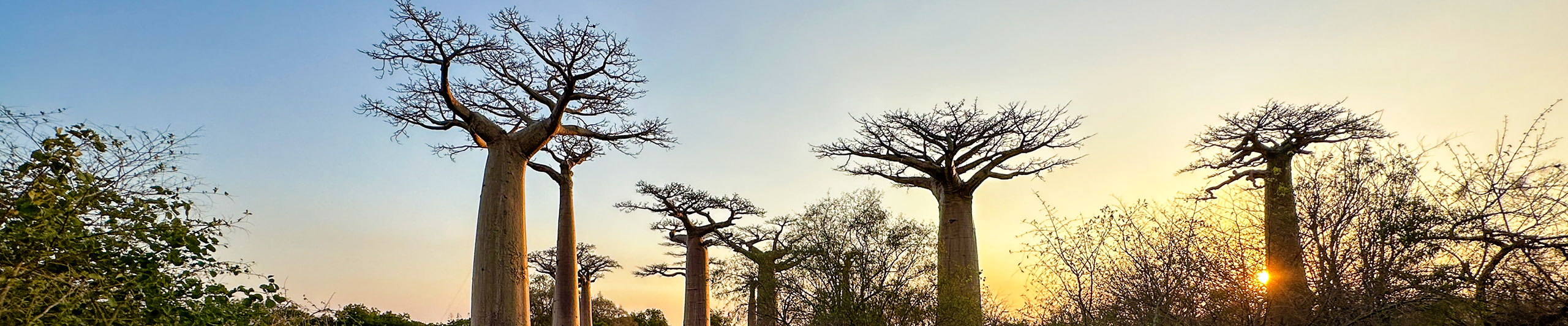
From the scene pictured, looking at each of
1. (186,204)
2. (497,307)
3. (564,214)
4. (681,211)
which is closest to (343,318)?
(186,204)

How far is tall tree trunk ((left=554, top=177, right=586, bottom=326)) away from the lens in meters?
12.2

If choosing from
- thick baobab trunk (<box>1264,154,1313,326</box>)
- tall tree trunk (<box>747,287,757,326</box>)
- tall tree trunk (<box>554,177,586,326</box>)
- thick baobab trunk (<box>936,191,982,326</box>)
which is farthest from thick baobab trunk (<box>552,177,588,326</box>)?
thick baobab trunk (<box>1264,154,1313,326</box>)

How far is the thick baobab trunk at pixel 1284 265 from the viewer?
15.4 ft

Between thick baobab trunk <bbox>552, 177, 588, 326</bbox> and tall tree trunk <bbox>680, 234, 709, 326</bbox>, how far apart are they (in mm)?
2745

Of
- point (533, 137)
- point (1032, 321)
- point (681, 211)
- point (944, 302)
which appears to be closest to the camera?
point (1032, 321)

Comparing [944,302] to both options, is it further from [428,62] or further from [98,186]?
[98,186]

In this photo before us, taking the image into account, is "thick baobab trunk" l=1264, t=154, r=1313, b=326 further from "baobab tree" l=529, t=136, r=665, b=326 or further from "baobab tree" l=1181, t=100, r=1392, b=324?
"baobab tree" l=529, t=136, r=665, b=326

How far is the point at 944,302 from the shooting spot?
9672 millimetres

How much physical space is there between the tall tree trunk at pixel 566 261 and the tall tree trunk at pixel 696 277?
2.75 meters

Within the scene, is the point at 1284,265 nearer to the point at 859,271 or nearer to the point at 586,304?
the point at 859,271

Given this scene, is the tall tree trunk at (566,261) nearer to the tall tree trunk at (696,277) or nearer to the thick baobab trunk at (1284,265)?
the tall tree trunk at (696,277)

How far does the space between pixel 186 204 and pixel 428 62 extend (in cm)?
595

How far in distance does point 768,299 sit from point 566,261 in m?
3.45

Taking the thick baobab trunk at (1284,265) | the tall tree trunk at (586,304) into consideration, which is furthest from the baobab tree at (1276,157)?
the tall tree trunk at (586,304)
